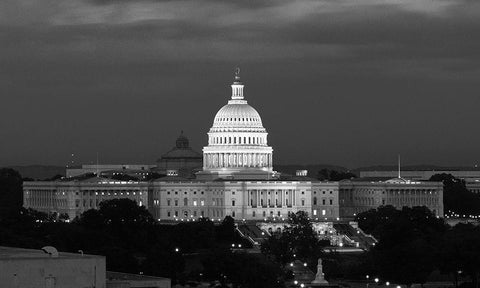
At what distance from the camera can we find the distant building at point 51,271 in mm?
70750

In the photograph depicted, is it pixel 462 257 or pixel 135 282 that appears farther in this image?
pixel 462 257

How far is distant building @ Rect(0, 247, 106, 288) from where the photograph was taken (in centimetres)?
7075

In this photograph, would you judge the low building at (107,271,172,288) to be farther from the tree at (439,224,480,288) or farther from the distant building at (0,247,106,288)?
the tree at (439,224,480,288)

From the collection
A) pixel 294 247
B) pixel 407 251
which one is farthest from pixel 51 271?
pixel 294 247

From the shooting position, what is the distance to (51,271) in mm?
71438

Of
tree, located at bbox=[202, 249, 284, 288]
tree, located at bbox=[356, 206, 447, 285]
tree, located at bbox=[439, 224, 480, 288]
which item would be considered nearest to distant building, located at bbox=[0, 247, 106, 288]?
tree, located at bbox=[202, 249, 284, 288]

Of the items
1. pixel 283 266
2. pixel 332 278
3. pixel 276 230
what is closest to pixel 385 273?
pixel 332 278

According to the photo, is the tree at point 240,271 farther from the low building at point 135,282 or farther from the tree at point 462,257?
the low building at point 135,282

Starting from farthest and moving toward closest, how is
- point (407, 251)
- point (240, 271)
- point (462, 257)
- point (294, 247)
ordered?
point (294, 247)
point (407, 251)
point (462, 257)
point (240, 271)

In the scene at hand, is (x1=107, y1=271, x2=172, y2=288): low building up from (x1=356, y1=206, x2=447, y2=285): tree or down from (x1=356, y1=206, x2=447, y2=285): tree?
down

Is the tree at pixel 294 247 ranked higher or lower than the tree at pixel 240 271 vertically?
higher

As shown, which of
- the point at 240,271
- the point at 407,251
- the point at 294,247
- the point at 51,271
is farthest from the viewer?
the point at 294,247

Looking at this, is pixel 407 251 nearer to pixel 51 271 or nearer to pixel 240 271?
pixel 240 271

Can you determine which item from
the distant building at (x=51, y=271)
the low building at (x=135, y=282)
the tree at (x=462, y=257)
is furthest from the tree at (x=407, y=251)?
the distant building at (x=51, y=271)
